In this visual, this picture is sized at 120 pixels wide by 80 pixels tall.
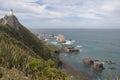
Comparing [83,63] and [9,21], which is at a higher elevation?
[9,21]

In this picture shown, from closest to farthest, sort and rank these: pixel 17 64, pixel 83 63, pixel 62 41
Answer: pixel 17 64 < pixel 83 63 < pixel 62 41

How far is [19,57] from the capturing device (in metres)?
16.6

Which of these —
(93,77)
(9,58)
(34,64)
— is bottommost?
(93,77)

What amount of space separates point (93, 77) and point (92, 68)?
1081 cm

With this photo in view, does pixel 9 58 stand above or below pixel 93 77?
above

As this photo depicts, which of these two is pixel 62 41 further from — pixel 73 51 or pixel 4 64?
pixel 4 64

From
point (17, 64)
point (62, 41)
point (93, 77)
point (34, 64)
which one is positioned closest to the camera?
point (17, 64)

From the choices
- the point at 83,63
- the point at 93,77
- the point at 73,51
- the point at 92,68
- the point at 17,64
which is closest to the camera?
the point at 17,64

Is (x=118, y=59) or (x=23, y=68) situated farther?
(x=118, y=59)

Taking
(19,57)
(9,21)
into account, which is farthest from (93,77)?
(19,57)

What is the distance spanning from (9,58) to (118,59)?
6678cm

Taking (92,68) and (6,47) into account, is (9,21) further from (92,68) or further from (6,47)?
(6,47)

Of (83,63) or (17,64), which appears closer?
(17,64)

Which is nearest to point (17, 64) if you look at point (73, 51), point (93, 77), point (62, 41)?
point (93, 77)
